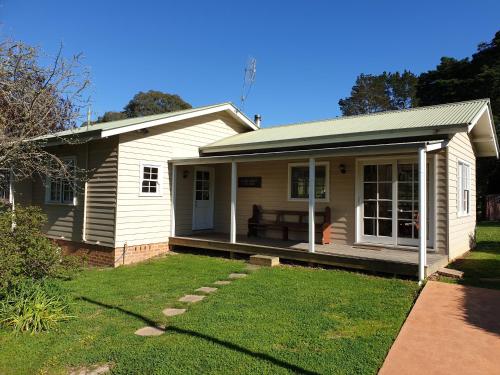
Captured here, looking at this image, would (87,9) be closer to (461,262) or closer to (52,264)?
(52,264)

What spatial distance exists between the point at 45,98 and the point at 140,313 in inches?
164

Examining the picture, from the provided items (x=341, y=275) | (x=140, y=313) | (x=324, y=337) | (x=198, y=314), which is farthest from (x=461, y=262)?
(x=140, y=313)

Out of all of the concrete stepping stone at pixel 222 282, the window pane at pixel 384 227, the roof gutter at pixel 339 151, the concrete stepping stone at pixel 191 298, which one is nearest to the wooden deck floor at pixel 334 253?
the window pane at pixel 384 227

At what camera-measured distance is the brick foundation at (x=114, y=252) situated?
9750mm

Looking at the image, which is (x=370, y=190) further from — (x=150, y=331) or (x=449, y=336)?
(x=150, y=331)

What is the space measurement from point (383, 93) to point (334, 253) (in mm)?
44922

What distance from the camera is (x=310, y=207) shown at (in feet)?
27.6

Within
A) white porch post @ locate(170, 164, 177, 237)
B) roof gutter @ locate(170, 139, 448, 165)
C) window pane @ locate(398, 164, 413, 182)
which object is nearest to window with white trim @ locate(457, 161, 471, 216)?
window pane @ locate(398, 164, 413, 182)

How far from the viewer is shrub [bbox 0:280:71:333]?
519 cm

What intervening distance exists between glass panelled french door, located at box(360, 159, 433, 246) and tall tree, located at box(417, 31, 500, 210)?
766 inches

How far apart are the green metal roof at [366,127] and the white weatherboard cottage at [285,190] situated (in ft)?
0.12

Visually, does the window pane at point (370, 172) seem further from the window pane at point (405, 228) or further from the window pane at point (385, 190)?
the window pane at point (405, 228)

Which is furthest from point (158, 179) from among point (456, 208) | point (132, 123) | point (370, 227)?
point (456, 208)

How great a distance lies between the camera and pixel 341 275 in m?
7.68
